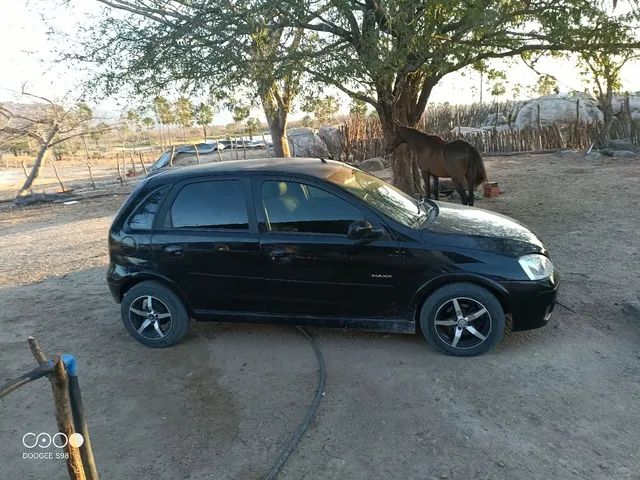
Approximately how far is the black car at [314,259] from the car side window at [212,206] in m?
0.01

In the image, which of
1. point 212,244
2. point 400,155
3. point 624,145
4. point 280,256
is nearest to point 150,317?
point 212,244

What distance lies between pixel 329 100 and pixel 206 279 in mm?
5325

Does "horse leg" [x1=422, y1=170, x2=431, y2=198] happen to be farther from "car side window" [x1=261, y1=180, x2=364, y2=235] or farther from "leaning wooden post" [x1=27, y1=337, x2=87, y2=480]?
Result: "leaning wooden post" [x1=27, y1=337, x2=87, y2=480]

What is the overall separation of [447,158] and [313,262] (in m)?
5.49

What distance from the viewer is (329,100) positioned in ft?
28.6

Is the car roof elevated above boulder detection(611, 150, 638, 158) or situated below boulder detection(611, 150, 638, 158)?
above

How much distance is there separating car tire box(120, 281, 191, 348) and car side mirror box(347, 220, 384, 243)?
1.75 meters

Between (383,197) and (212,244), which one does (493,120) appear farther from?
(212,244)

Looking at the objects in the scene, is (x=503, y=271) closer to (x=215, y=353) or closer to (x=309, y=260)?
(x=309, y=260)

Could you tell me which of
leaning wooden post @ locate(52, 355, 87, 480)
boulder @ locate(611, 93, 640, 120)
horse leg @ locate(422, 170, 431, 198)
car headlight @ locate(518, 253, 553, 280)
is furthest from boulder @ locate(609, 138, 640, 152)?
leaning wooden post @ locate(52, 355, 87, 480)

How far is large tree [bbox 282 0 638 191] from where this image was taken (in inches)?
235

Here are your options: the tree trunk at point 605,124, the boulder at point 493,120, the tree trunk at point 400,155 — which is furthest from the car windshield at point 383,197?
the boulder at point 493,120

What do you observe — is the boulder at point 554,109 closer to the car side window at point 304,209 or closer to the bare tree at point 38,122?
the bare tree at point 38,122

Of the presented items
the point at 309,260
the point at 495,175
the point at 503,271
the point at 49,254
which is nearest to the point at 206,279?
the point at 309,260
